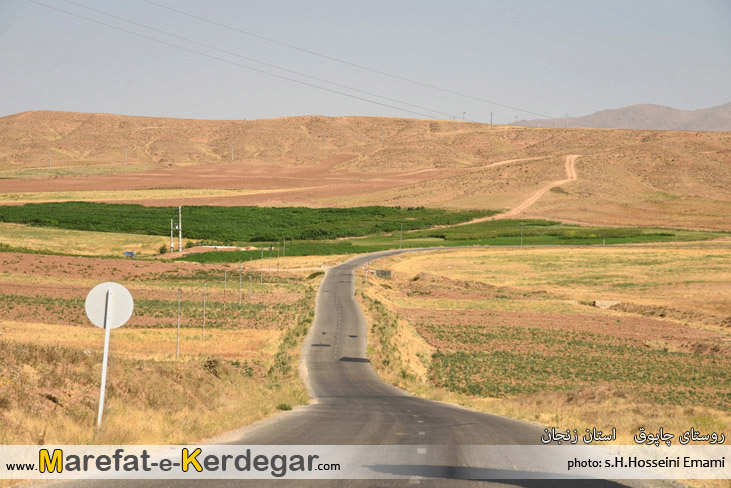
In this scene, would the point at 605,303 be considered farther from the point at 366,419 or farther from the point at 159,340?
the point at 366,419

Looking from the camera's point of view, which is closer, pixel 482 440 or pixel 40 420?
pixel 40 420

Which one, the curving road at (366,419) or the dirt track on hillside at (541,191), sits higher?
the dirt track on hillside at (541,191)

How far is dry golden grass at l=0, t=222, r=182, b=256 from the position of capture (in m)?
99.9

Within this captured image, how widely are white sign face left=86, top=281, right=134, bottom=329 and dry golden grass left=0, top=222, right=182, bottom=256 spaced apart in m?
88.1

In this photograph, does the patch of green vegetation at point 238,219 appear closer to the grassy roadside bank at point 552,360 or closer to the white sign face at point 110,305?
the grassy roadside bank at point 552,360

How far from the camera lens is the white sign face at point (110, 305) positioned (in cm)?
1359

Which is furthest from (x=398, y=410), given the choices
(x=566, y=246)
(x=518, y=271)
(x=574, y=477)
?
(x=566, y=246)

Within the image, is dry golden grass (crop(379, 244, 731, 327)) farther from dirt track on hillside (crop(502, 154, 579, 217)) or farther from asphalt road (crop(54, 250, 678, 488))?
dirt track on hillside (crop(502, 154, 579, 217))

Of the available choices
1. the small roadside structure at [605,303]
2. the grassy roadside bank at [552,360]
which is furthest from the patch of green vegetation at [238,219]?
the small roadside structure at [605,303]

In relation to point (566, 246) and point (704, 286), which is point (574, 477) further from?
point (566, 246)

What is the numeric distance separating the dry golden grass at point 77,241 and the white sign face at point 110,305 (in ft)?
289

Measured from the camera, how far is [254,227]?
134 m

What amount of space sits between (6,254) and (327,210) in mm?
87263

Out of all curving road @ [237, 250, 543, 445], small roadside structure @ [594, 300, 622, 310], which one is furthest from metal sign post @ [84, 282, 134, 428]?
small roadside structure @ [594, 300, 622, 310]
